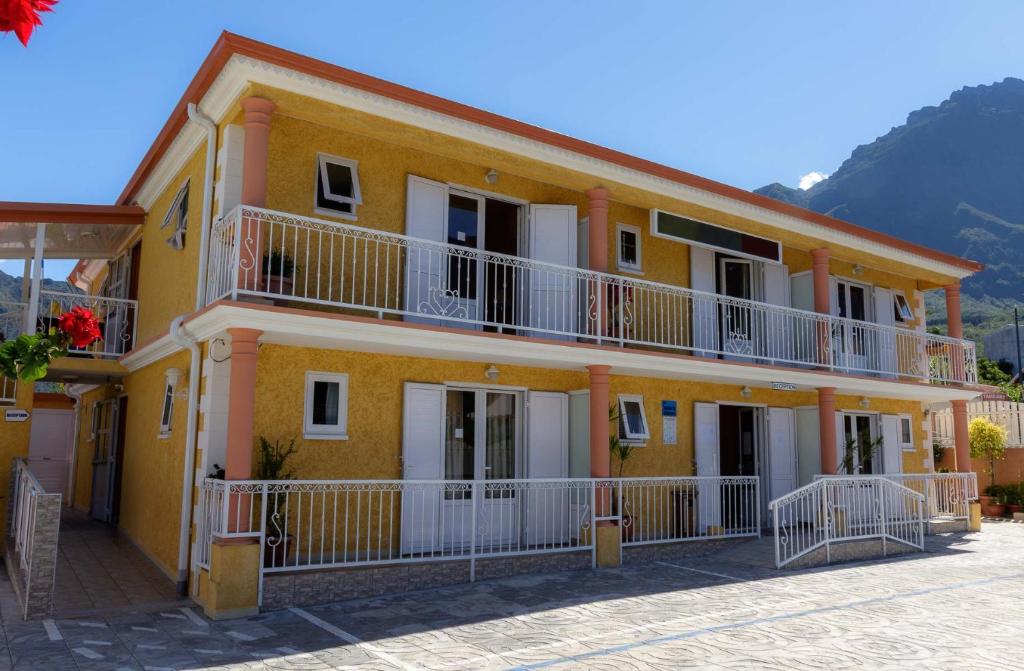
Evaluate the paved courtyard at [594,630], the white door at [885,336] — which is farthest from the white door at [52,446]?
the white door at [885,336]

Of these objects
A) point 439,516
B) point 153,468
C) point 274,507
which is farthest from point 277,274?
point 153,468

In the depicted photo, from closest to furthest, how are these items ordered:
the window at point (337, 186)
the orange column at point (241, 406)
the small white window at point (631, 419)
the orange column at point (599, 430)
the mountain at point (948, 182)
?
the orange column at point (241, 406) → the window at point (337, 186) → the orange column at point (599, 430) → the small white window at point (631, 419) → the mountain at point (948, 182)

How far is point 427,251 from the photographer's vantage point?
10977mm

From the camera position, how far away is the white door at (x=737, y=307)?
48.2 ft

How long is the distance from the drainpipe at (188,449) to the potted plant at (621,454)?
5978mm

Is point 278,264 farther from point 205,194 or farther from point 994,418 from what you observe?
point 994,418

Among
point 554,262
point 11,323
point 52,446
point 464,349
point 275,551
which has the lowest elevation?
point 275,551

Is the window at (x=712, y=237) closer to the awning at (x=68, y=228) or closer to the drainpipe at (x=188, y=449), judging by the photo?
the drainpipe at (x=188, y=449)

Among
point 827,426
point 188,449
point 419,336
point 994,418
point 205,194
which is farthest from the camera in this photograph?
point 994,418

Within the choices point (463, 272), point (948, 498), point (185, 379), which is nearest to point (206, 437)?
point (185, 379)

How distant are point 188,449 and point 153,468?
2.62 m

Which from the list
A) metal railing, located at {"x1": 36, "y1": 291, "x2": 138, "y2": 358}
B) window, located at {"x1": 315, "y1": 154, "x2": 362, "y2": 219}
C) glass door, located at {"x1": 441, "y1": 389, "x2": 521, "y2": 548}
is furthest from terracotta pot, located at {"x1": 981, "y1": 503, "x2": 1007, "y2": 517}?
metal railing, located at {"x1": 36, "y1": 291, "x2": 138, "y2": 358}

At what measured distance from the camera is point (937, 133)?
14088cm

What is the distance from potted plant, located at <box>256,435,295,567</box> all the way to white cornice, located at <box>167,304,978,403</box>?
1320 mm
